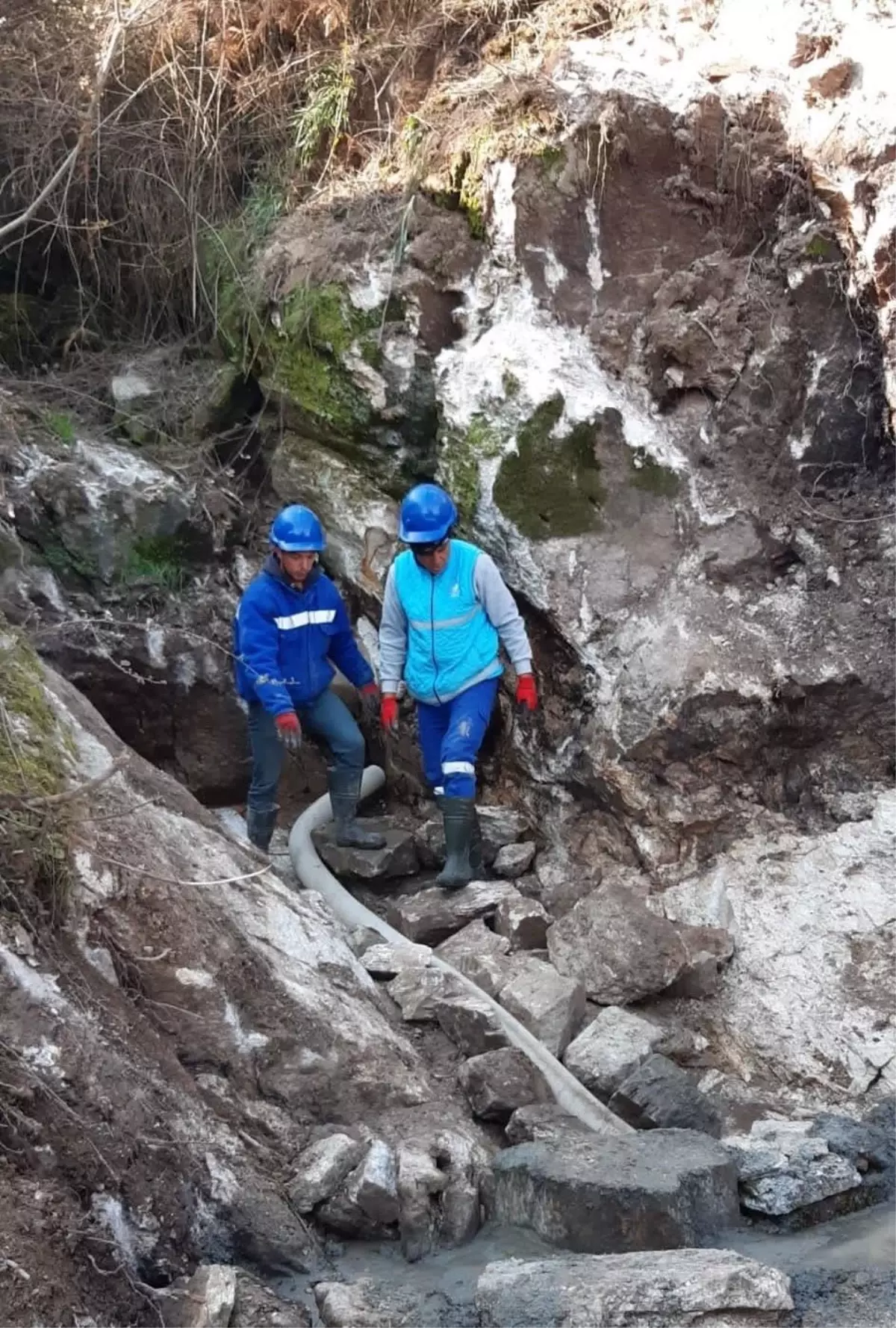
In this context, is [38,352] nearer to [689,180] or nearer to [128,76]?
[128,76]

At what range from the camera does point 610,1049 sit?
4.27m

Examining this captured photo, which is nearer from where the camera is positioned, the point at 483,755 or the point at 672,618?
the point at 672,618

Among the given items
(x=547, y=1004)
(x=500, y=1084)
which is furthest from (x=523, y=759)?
(x=500, y=1084)

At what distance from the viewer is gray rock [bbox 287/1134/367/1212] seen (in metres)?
3.43

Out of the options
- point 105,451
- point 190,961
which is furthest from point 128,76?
point 190,961

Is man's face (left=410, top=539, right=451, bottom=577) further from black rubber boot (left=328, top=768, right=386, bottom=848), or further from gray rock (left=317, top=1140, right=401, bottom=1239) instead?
gray rock (left=317, top=1140, right=401, bottom=1239)

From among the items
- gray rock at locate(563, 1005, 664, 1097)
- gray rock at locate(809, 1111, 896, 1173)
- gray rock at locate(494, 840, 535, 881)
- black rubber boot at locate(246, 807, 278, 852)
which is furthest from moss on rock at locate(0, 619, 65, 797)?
gray rock at locate(809, 1111, 896, 1173)

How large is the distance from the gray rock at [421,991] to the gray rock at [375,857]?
1185 millimetres

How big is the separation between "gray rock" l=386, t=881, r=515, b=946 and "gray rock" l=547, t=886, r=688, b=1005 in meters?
0.41

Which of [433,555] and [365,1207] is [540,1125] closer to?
[365,1207]

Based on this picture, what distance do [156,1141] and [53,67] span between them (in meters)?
6.20

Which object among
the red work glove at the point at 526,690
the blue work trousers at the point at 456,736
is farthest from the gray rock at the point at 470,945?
the red work glove at the point at 526,690

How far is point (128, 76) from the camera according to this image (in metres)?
7.11

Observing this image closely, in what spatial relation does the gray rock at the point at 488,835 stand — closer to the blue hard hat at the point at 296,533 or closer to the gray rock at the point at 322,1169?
the blue hard hat at the point at 296,533
